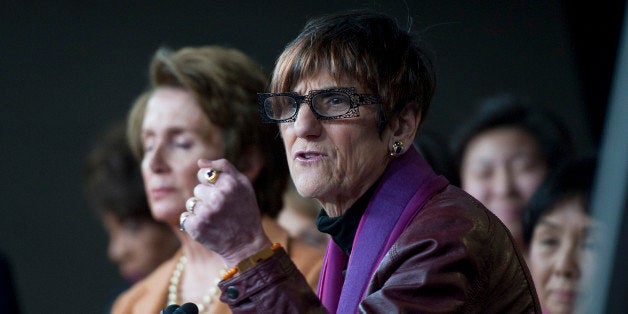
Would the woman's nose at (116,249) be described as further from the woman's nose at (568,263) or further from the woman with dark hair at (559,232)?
the woman's nose at (568,263)

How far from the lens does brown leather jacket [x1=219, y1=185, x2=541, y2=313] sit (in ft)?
5.03

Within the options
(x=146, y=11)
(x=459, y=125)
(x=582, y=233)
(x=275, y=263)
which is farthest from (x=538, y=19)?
(x=275, y=263)

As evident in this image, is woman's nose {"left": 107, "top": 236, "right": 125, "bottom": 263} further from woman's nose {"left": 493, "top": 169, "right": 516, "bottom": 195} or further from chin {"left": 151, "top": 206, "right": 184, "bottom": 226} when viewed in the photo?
woman's nose {"left": 493, "top": 169, "right": 516, "bottom": 195}

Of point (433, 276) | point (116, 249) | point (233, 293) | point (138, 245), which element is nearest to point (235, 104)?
point (233, 293)

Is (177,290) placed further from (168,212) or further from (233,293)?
(233,293)

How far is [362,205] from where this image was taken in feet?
6.11

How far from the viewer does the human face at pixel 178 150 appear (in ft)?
8.60

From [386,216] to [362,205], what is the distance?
115 mm

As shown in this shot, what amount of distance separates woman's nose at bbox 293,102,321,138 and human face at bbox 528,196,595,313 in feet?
4.65

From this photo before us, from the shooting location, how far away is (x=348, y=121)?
70.7 inches

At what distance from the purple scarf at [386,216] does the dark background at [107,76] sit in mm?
1747

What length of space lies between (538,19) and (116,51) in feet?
5.59

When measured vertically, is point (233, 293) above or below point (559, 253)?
above

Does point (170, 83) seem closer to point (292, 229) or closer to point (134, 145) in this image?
point (134, 145)
